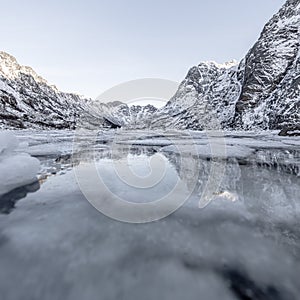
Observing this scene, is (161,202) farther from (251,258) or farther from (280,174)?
(280,174)

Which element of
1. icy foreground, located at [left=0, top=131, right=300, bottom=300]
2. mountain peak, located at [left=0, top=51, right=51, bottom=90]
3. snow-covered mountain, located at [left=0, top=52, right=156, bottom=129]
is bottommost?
icy foreground, located at [left=0, top=131, right=300, bottom=300]

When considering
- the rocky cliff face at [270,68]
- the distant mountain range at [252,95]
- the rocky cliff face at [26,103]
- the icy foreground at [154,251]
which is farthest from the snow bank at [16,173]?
the rocky cliff face at [26,103]

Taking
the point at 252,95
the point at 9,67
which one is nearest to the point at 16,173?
the point at 252,95

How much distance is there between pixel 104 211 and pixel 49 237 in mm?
935

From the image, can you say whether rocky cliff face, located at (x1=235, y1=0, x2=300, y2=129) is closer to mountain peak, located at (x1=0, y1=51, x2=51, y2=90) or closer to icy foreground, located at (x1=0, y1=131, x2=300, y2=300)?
icy foreground, located at (x1=0, y1=131, x2=300, y2=300)

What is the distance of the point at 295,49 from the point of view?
221 ft

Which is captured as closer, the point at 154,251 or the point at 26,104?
the point at 154,251

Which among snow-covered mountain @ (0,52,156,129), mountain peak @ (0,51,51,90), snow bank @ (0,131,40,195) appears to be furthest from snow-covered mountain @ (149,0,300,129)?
mountain peak @ (0,51,51,90)

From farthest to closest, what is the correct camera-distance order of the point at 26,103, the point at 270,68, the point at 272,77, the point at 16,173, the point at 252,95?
1. the point at 26,103
2. the point at 252,95
3. the point at 270,68
4. the point at 272,77
5. the point at 16,173

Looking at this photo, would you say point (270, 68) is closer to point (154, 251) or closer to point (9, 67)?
point (154, 251)

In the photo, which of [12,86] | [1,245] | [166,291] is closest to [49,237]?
[1,245]

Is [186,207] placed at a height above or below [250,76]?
below

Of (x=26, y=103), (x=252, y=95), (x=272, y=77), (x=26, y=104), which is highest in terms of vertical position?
(x=272, y=77)

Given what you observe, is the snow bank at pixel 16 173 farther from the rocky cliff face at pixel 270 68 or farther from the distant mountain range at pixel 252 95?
the rocky cliff face at pixel 270 68
